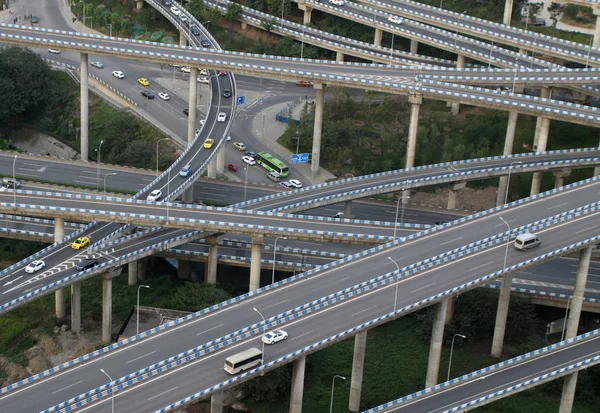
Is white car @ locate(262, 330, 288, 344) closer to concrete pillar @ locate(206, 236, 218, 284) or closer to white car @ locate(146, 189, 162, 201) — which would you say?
concrete pillar @ locate(206, 236, 218, 284)

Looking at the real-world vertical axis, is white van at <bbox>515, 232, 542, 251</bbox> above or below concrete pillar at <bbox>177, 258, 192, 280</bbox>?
above

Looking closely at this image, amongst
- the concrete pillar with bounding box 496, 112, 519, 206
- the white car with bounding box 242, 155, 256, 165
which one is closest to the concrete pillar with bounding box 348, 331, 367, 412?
the concrete pillar with bounding box 496, 112, 519, 206

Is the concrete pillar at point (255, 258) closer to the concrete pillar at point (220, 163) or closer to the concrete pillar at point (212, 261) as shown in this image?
the concrete pillar at point (212, 261)

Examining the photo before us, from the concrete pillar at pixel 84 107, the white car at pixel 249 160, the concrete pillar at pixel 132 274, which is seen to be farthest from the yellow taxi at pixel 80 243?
the white car at pixel 249 160

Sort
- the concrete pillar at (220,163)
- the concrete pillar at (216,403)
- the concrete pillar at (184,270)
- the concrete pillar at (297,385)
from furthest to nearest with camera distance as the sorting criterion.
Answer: the concrete pillar at (220,163), the concrete pillar at (184,270), the concrete pillar at (297,385), the concrete pillar at (216,403)

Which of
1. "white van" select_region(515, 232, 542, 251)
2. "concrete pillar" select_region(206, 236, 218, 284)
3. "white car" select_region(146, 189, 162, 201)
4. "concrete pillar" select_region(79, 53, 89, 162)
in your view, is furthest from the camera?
"concrete pillar" select_region(79, 53, 89, 162)

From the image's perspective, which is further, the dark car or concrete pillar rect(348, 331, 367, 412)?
the dark car
